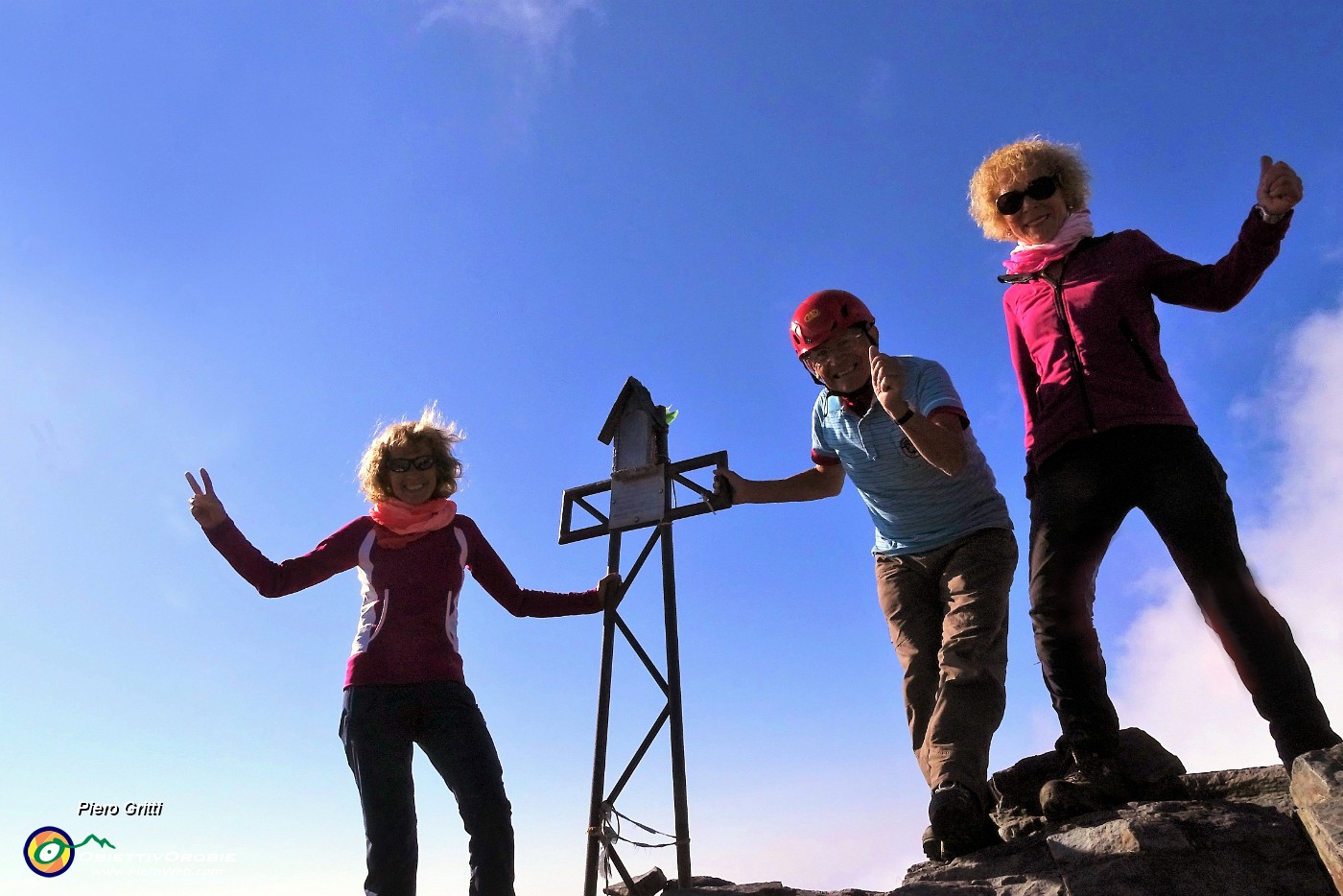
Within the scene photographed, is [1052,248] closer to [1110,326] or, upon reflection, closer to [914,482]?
[1110,326]

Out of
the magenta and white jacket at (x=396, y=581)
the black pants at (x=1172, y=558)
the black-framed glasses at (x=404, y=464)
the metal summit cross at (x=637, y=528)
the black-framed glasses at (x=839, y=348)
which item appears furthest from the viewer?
the metal summit cross at (x=637, y=528)

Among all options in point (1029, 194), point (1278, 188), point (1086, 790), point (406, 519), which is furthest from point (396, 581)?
point (1278, 188)

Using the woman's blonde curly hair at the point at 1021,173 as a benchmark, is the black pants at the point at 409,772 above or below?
below

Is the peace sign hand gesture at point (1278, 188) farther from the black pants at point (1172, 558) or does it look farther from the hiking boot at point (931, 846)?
the hiking boot at point (931, 846)

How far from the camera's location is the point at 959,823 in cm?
280

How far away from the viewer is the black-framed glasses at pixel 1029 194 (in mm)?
3369

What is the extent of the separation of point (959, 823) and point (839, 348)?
1.85 m

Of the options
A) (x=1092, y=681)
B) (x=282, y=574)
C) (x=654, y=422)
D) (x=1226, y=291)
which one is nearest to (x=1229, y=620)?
(x=1092, y=681)

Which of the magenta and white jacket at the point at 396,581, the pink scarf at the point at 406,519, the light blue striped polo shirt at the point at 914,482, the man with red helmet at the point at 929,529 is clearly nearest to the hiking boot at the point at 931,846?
the man with red helmet at the point at 929,529

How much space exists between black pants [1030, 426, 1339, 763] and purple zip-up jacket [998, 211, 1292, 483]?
9cm

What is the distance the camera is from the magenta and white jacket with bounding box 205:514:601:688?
10.9ft

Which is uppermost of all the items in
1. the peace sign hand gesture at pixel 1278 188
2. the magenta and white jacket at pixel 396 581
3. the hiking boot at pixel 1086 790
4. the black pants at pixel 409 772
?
the peace sign hand gesture at pixel 1278 188

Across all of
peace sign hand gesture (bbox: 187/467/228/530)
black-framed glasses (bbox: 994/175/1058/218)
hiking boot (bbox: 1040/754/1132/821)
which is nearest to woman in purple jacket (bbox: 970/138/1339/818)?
hiking boot (bbox: 1040/754/1132/821)

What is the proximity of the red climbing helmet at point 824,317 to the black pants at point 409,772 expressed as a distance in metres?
1.97
